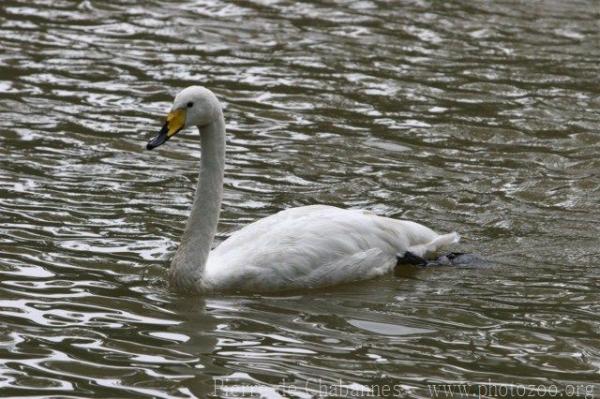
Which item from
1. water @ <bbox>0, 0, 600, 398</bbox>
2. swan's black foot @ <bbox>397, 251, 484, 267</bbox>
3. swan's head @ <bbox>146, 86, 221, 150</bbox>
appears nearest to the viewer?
water @ <bbox>0, 0, 600, 398</bbox>

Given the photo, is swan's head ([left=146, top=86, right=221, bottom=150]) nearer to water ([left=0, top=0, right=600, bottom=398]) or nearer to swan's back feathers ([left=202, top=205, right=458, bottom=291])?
swan's back feathers ([left=202, top=205, right=458, bottom=291])

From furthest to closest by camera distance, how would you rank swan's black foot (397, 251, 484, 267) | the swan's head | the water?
swan's black foot (397, 251, 484, 267)
the swan's head
the water

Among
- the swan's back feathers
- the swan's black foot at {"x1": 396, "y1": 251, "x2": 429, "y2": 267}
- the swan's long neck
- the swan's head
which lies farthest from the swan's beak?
the swan's black foot at {"x1": 396, "y1": 251, "x2": 429, "y2": 267}

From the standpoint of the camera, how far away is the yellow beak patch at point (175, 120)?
9.33 m

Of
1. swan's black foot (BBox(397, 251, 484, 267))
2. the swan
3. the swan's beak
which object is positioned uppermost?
the swan's beak

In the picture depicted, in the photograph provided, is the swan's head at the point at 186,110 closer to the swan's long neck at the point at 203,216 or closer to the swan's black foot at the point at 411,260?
the swan's long neck at the point at 203,216

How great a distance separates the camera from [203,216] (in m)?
9.60

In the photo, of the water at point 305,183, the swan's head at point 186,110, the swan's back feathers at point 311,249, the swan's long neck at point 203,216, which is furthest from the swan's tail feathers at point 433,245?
the swan's head at point 186,110

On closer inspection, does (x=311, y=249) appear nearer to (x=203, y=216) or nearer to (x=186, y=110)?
(x=203, y=216)

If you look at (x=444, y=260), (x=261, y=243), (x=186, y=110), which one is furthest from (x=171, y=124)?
(x=444, y=260)

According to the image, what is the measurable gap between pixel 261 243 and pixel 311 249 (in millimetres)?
378

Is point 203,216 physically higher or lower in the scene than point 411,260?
higher

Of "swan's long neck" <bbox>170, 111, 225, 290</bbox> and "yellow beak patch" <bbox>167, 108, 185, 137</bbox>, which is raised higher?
"yellow beak patch" <bbox>167, 108, 185, 137</bbox>

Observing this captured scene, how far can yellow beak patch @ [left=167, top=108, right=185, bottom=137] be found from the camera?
9.33m
